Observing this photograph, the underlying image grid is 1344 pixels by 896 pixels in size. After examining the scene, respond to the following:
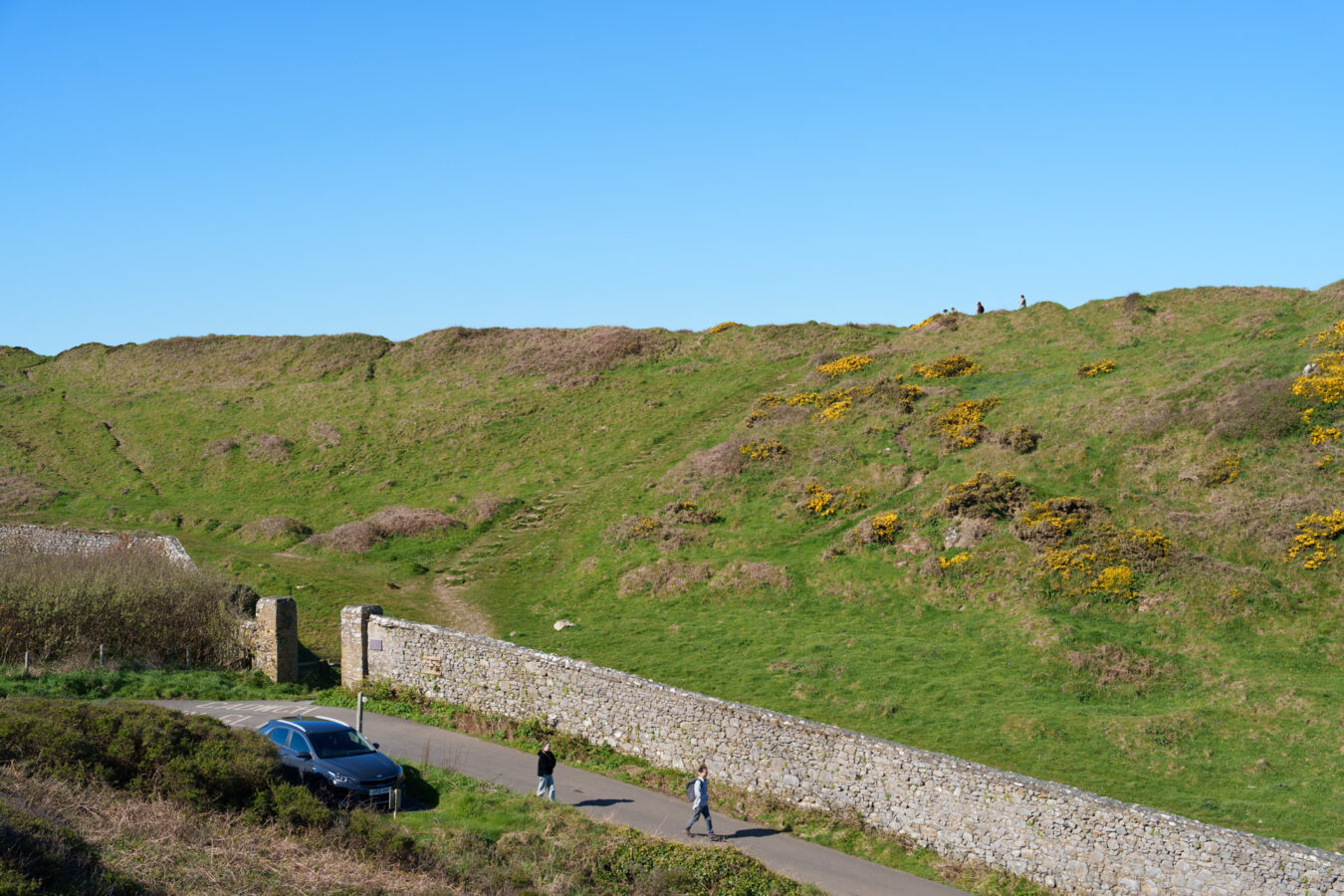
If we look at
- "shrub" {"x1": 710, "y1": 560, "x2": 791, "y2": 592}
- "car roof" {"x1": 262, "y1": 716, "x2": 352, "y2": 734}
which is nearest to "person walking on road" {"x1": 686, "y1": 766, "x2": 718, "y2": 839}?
"car roof" {"x1": 262, "y1": 716, "x2": 352, "y2": 734}

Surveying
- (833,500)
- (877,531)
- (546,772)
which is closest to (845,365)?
(833,500)

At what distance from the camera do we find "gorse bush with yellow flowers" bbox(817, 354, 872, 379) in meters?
58.0

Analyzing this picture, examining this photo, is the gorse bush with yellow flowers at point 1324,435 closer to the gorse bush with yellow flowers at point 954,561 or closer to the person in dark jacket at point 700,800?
the gorse bush with yellow flowers at point 954,561

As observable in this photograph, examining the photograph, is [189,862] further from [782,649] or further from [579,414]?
[579,414]

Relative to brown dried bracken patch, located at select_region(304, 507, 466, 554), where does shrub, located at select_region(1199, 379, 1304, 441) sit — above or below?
above

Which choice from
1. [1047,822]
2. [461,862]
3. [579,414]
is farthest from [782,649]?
[579,414]

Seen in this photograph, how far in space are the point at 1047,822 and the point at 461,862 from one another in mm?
10552

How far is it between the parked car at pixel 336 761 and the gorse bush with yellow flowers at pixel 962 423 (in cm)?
2910

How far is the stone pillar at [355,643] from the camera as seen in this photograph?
28234 millimetres

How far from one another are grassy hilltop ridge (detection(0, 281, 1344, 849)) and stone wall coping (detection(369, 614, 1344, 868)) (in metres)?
3.77

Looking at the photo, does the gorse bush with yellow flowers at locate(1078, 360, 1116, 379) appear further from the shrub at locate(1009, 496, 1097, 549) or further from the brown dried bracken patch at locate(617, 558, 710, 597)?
the brown dried bracken patch at locate(617, 558, 710, 597)

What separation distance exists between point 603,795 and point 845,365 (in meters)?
41.1

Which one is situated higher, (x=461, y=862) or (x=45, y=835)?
(x=45, y=835)

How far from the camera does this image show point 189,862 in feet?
44.3
